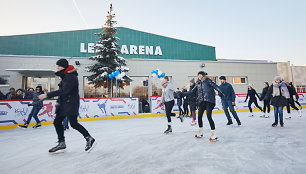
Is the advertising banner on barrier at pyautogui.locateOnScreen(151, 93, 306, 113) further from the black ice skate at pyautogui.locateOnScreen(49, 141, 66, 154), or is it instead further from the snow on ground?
the black ice skate at pyautogui.locateOnScreen(49, 141, 66, 154)

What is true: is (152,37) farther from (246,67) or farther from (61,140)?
(61,140)

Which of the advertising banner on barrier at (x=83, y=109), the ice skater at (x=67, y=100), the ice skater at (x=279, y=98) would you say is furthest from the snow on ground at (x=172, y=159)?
the advertising banner on barrier at (x=83, y=109)

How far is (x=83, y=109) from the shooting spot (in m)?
9.52

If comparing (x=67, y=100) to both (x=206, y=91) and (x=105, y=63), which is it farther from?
(x=105, y=63)

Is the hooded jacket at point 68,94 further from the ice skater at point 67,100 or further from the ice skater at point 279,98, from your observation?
the ice skater at point 279,98

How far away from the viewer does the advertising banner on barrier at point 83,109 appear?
7578 mm

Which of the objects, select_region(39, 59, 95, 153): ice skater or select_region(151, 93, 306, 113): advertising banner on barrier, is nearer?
select_region(39, 59, 95, 153): ice skater

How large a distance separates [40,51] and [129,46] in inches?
384

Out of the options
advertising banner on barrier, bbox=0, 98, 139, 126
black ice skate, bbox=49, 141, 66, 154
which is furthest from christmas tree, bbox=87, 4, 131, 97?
Answer: black ice skate, bbox=49, 141, 66, 154

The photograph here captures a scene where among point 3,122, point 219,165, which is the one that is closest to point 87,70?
point 3,122

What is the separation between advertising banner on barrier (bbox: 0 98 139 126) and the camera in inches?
298

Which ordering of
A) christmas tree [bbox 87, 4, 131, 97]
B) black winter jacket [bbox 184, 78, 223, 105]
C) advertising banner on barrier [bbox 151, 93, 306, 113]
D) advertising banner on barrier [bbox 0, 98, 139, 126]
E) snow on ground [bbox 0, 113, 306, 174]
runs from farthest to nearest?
christmas tree [bbox 87, 4, 131, 97], advertising banner on barrier [bbox 151, 93, 306, 113], advertising banner on barrier [bbox 0, 98, 139, 126], black winter jacket [bbox 184, 78, 223, 105], snow on ground [bbox 0, 113, 306, 174]

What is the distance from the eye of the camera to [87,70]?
14.5m

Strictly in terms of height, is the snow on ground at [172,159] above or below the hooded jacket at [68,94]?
below
